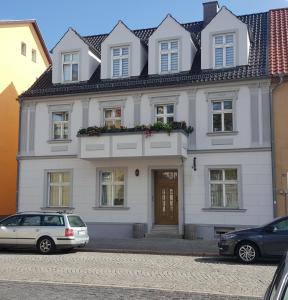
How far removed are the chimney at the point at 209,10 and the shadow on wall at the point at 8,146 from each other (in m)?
12.0

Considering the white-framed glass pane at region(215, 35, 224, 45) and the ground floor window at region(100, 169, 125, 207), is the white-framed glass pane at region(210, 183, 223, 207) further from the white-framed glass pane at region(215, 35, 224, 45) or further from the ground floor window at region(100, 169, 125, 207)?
the white-framed glass pane at region(215, 35, 224, 45)

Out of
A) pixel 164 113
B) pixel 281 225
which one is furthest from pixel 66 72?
pixel 281 225

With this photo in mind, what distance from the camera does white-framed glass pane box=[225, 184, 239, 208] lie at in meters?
20.7

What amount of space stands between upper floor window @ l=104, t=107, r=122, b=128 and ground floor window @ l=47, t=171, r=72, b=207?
310cm

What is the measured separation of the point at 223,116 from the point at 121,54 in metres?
6.05

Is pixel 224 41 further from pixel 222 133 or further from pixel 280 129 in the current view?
pixel 280 129

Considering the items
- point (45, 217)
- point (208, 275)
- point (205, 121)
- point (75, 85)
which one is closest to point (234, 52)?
point (205, 121)

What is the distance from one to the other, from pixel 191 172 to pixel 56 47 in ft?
31.4

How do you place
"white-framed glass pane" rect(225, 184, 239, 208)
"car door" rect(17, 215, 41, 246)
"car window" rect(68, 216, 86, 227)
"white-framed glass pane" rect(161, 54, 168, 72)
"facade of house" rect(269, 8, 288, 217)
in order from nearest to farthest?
"car door" rect(17, 215, 41, 246), "car window" rect(68, 216, 86, 227), "facade of house" rect(269, 8, 288, 217), "white-framed glass pane" rect(225, 184, 239, 208), "white-framed glass pane" rect(161, 54, 168, 72)

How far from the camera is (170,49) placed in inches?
900

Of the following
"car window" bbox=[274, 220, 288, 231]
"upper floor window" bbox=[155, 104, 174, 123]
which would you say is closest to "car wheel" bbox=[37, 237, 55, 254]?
"car window" bbox=[274, 220, 288, 231]

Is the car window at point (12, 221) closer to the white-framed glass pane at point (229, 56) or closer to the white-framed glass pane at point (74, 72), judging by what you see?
the white-framed glass pane at point (74, 72)

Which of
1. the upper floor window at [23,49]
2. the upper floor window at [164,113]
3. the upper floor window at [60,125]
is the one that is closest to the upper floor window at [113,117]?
the upper floor window at [164,113]

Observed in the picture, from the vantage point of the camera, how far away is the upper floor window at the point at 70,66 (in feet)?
79.9
